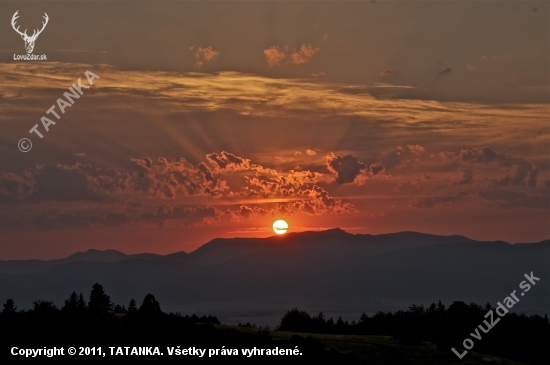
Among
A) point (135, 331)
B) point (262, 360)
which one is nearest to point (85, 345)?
point (135, 331)

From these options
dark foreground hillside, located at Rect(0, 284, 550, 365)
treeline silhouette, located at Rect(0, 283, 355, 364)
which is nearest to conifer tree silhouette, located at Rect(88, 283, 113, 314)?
dark foreground hillside, located at Rect(0, 284, 550, 365)

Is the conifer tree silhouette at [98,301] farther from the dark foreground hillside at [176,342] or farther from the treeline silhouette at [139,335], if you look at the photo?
the treeline silhouette at [139,335]

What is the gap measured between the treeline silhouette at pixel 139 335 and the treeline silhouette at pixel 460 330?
14293mm

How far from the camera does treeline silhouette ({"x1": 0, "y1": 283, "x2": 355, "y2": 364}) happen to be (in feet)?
186

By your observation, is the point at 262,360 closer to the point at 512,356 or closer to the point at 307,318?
the point at 512,356

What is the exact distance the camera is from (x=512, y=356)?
72375 millimetres

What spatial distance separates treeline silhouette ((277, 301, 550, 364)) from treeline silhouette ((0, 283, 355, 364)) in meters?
14.3

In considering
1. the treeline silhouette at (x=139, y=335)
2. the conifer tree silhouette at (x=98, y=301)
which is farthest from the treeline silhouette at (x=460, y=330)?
the conifer tree silhouette at (x=98, y=301)

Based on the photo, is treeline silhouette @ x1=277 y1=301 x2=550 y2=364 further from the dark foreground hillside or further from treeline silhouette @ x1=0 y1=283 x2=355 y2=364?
treeline silhouette @ x1=0 y1=283 x2=355 y2=364

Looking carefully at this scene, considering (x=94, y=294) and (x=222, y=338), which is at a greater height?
(x=94, y=294)

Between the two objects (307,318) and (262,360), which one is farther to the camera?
(307,318)

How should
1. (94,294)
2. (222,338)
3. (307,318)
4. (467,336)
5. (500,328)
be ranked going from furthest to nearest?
(307,318), (500,328), (467,336), (94,294), (222,338)

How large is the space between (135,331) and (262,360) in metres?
11.2

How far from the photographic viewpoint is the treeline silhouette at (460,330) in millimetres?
71688
